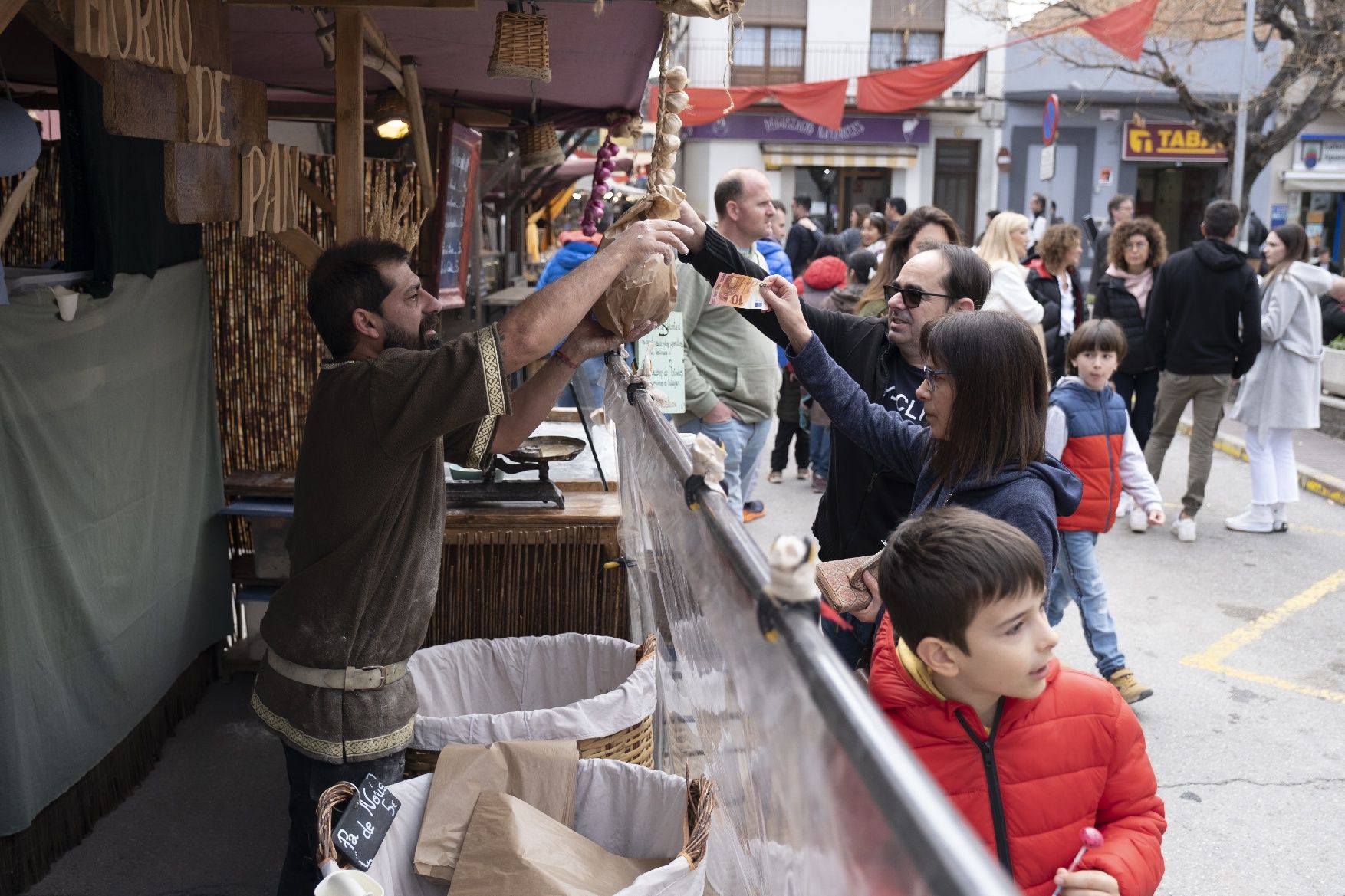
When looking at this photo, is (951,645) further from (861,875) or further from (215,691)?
(215,691)

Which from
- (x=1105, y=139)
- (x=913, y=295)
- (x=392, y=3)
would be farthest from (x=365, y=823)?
(x=1105, y=139)

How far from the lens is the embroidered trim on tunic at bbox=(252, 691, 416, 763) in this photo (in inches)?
99.4

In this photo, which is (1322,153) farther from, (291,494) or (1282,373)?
(291,494)

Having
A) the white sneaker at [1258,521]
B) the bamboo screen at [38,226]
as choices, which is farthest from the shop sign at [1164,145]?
the bamboo screen at [38,226]

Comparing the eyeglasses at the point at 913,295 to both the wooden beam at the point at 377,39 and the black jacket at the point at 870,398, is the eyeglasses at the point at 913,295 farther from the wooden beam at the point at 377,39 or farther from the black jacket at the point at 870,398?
the wooden beam at the point at 377,39

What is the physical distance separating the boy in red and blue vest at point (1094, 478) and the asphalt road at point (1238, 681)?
1.16 ft

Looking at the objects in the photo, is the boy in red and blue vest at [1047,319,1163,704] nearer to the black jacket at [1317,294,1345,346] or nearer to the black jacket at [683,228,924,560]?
the black jacket at [683,228,924,560]

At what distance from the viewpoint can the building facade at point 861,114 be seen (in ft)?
99.0

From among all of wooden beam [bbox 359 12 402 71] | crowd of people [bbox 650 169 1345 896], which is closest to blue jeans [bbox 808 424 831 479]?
crowd of people [bbox 650 169 1345 896]

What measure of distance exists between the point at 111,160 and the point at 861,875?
3600mm

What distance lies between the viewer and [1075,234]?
7.58 metres

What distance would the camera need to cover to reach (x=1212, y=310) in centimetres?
716

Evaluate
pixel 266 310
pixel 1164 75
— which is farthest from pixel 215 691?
pixel 1164 75

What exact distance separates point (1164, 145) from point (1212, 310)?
24143mm
